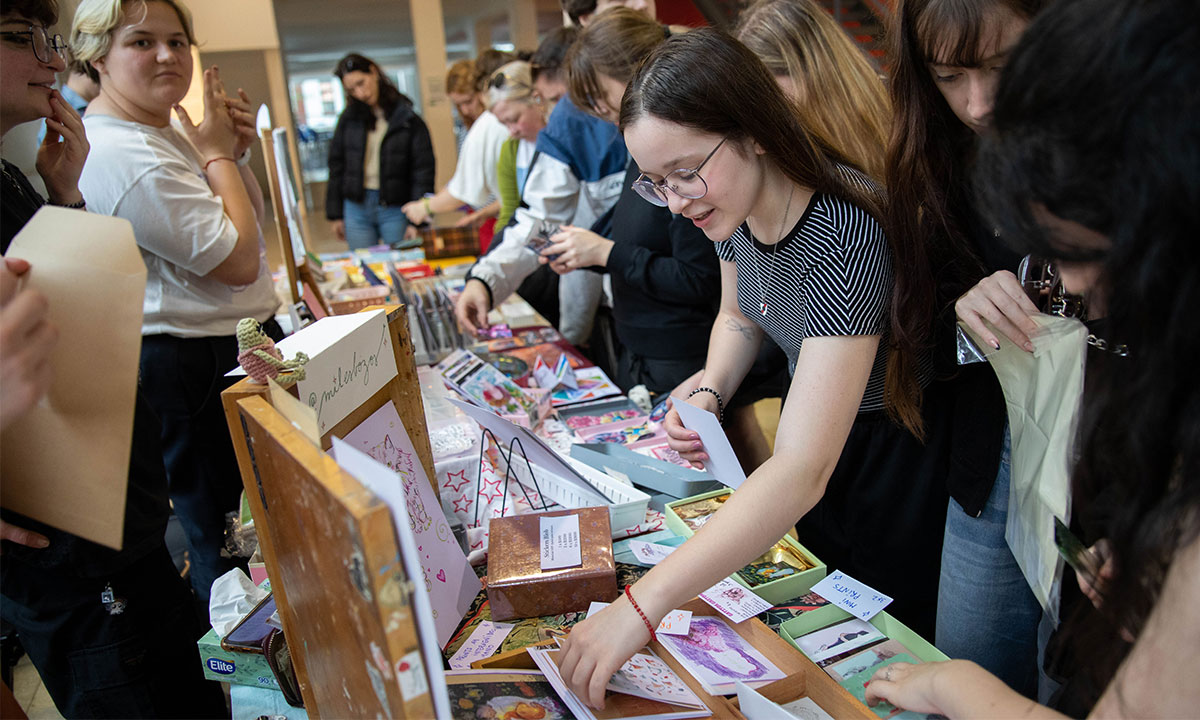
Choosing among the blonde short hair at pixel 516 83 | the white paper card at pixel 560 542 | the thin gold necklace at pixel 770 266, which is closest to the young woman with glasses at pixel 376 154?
the blonde short hair at pixel 516 83

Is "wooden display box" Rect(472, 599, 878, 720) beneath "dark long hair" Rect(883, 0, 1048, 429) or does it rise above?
beneath

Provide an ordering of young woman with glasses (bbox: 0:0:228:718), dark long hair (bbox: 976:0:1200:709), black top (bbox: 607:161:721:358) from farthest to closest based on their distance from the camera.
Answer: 1. black top (bbox: 607:161:721:358)
2. young woman with glasses (bbox: 0:0:228:718)
3. dark long hair (bbox: 976:0:1200:709)

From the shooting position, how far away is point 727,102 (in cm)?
111

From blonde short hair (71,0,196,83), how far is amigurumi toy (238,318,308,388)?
1.42 meters

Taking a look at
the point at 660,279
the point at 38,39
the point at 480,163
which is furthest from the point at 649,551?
the point at 480,163

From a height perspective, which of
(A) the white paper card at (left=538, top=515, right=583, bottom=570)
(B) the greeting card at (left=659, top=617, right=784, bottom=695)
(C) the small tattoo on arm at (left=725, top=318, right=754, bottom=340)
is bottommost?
(B) the greeting card at (left=659, top=617, right=784, bottom=695)

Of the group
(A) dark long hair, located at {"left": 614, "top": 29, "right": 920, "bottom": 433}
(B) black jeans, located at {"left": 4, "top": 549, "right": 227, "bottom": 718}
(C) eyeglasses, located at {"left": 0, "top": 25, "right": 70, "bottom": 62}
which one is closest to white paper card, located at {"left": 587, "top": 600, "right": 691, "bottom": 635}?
(A) dark long hair, located at {"left": 614, "top": 29, "right": 920, "bottom": 433}

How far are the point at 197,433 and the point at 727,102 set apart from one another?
5.24 ft

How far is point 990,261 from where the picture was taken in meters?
1.29

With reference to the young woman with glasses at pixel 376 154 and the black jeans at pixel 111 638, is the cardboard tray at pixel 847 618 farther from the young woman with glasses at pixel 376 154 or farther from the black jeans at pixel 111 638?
the young woman with glasses at pixel 376 154

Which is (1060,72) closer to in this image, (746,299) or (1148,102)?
(1148,102)

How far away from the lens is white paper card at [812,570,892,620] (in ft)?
3.80

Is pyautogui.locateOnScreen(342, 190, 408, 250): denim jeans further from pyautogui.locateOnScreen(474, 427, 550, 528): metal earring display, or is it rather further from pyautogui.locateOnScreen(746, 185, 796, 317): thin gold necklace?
pyautogui.locateOnScreen(746, 185, 796, 317): thin gold necklace

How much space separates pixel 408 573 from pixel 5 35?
1.14m
